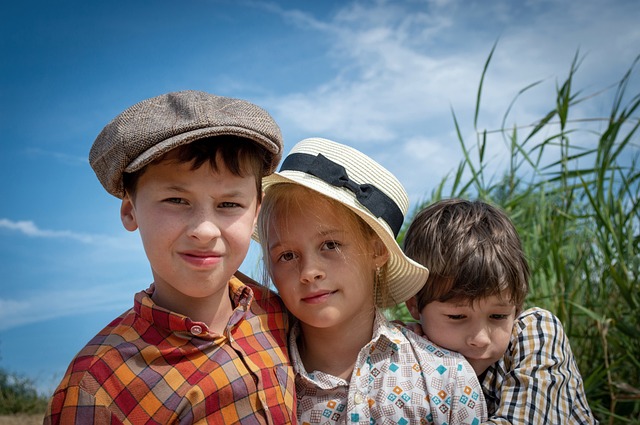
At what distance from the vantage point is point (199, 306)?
2.23 m

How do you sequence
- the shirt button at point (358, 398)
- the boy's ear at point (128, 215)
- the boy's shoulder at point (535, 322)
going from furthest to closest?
the boy's shoulder at point (535, 322), the shirt button at point (358, 398), the boy's ear at point (128, 215)

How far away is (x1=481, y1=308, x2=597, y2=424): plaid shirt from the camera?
233 centimetres

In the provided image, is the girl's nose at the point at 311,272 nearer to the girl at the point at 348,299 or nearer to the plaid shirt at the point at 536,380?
the girl at the point at 348,299

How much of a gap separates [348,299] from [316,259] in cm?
20

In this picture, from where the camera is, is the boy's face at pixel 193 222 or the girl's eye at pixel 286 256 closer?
the boy's face at pixel 193 222

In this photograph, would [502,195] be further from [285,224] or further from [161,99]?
[161,99]

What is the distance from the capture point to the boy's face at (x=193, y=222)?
6.64ft

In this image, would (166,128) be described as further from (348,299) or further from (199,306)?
(348,299)

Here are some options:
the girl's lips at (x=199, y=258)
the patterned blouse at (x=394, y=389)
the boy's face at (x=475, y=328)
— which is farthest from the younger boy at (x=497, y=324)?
the girl's lips at (x=199, y=258)

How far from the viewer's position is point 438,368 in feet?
7.73

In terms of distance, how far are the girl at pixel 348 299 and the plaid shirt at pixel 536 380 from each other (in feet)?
0.46

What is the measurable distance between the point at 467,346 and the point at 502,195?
2725mm

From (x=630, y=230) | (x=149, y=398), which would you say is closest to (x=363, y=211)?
(x=149, y=398)

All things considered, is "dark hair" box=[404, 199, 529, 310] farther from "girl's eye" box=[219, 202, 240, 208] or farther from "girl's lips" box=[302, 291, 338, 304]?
"girl's eye" box=[219, 202, 240, 208]
